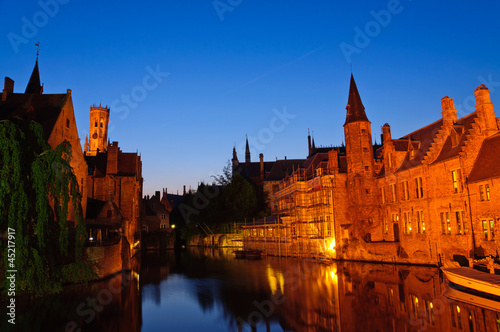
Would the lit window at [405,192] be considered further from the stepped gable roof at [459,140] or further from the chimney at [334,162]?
the chimney at [334,162]

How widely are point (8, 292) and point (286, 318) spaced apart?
1223 centimetres

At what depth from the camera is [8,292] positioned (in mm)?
11078

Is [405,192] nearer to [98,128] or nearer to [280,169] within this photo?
[280,169]

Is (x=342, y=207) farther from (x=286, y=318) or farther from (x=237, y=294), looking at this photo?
(x=286, y=318)

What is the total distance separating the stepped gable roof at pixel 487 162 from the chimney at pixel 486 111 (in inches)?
45.0

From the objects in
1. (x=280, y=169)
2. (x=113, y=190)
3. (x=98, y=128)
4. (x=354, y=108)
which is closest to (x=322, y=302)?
(x=354, y=108)

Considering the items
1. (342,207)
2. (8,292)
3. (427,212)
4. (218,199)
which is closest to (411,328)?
(8,292)

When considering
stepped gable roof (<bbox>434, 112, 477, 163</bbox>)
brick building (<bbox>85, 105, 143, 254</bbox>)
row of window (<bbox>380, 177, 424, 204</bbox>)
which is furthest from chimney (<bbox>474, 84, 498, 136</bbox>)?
brick building (<bbox>85, 105, 143, 254</bbox>)

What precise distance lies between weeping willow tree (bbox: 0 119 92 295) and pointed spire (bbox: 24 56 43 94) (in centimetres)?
4596

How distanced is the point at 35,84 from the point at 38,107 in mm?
25428

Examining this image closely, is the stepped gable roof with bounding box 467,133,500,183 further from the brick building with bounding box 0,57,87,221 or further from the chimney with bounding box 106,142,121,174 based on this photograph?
the chimney with bounding box 106,142,121,174

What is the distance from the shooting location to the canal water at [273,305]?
16.3m

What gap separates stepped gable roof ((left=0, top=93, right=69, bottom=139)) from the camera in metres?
29.5

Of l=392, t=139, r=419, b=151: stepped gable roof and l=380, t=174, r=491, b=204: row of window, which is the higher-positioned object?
l=392, t=139, r=419, b=151: stepped gable roof
